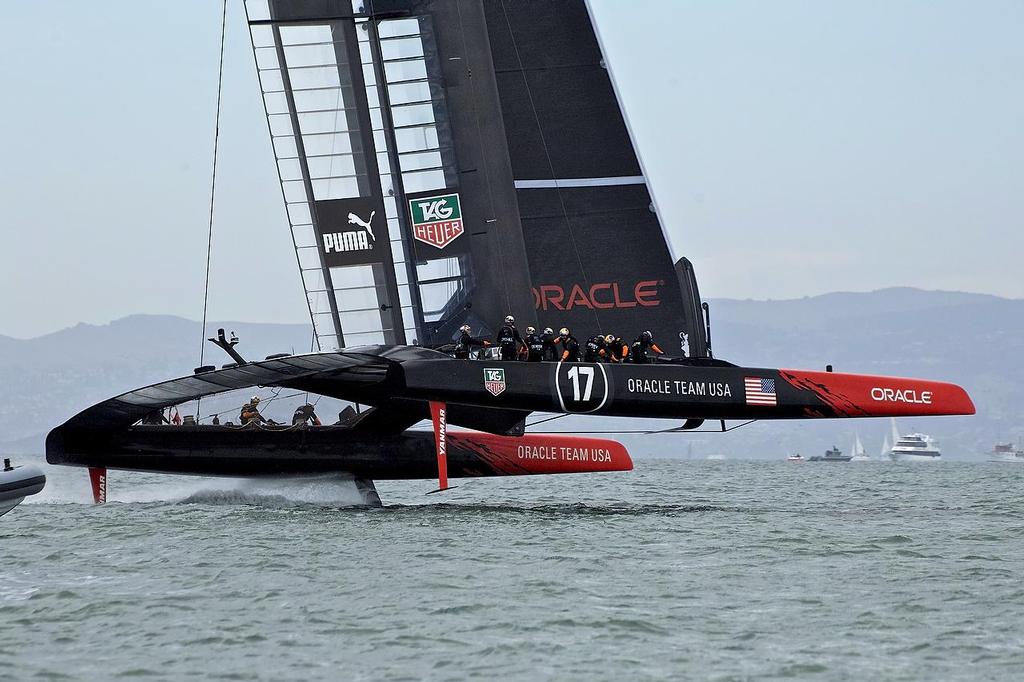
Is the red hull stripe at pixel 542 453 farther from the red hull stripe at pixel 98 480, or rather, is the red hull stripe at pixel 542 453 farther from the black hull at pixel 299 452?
the red hull stripe at pixel 98 480

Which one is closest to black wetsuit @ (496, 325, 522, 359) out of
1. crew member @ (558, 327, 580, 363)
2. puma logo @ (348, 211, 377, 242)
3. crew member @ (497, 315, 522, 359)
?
crew member @ (497, 315, 522, 359)

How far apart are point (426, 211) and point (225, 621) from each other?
7.37 m

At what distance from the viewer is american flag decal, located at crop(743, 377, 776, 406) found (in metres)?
13.0

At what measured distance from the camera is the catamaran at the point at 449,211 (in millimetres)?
13953

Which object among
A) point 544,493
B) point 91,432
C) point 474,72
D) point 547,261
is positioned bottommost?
point 544,493

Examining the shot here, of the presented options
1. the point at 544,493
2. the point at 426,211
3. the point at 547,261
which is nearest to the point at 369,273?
the point at 426,211

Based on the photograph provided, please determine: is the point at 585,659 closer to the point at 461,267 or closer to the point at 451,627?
the point at 451,627

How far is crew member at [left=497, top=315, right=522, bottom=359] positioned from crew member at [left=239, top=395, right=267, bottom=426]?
2.46 meters

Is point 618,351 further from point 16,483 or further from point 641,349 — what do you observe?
point 16,483

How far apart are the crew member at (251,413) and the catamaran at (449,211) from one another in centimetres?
12

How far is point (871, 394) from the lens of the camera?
13156 mm

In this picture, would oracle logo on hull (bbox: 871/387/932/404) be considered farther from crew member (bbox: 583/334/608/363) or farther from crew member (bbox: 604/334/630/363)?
crew member (bbox: 583/334/608/363)

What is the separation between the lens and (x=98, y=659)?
6.74 metres

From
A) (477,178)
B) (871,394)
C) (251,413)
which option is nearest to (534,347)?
(477,178)
